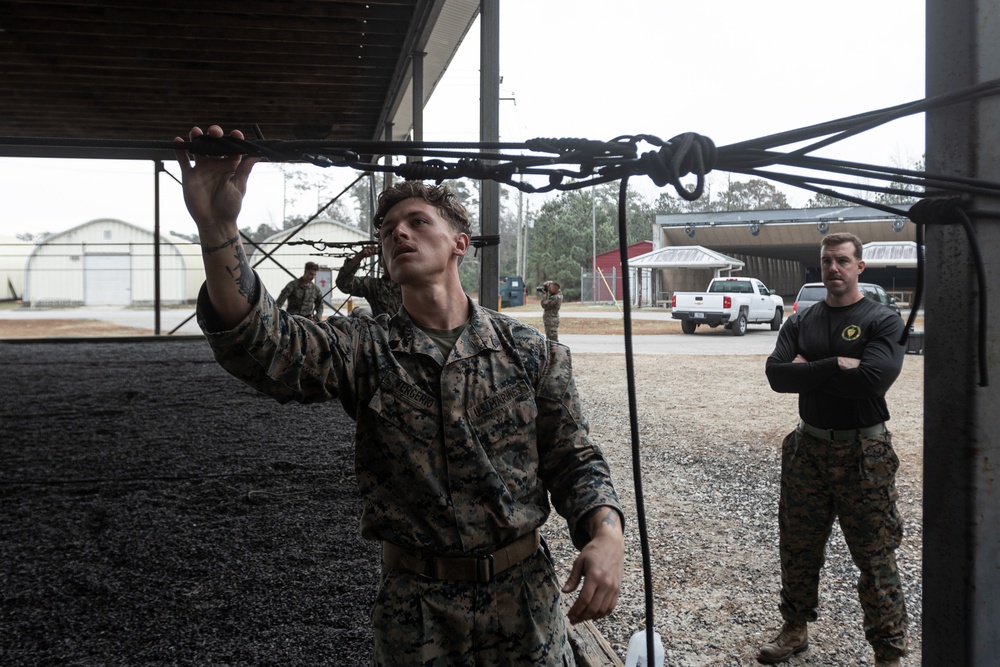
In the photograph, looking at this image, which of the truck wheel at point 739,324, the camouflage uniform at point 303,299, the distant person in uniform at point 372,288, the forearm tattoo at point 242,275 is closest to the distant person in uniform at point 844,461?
the forearm tattoo at point 242,275

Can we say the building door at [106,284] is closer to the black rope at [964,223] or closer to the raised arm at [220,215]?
the raised arm at [220,215]

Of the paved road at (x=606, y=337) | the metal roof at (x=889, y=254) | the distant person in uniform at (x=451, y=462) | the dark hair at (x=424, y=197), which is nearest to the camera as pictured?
the distant person in uniform at (x=451, y=462)

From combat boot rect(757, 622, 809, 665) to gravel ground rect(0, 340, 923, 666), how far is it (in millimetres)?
92

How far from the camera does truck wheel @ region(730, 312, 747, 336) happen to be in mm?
21297

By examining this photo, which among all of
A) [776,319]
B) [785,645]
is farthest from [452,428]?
[776,319]

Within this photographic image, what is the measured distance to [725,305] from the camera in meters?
21.0

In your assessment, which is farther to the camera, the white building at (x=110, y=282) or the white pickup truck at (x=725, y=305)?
the white building at (x=110, y=282)

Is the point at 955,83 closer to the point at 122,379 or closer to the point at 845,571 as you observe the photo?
the point at 845,571

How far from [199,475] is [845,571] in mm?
4345

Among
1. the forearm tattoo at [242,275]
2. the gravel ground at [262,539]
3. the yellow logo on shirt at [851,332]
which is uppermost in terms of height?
the forearm tattoo at [242,275]

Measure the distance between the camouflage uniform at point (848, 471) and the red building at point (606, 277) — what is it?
31.0 metres

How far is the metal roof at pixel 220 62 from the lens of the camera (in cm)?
654

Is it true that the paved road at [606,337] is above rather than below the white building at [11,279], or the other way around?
below

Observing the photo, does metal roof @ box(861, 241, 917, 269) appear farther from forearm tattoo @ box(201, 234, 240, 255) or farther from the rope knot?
forearm tattoo @ box(201, 234, 240, 255)
